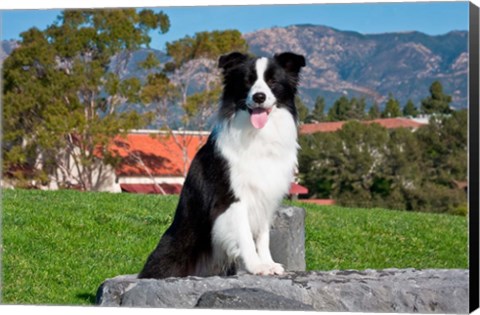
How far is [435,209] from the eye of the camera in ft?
60.1

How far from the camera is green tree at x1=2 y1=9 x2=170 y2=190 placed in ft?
57.5

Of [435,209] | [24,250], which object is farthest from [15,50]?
[24,250]

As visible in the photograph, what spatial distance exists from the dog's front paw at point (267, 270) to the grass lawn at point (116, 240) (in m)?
1.63

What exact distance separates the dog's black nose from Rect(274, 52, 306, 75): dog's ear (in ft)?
0.67

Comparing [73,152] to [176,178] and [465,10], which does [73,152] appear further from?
[465,10]

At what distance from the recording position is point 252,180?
426cm

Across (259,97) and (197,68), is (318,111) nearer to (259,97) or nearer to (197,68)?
(197,68)

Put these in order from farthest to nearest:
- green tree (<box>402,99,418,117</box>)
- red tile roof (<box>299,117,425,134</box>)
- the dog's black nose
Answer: red tile roof (<box>299,117,425,134</box>), green tree (<box>402,99,418,117</box>), the dog's black nose

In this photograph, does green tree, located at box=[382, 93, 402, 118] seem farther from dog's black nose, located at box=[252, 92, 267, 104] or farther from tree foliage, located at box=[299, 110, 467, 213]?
dog's black nose, located at box=[252, 92, 267, 104]

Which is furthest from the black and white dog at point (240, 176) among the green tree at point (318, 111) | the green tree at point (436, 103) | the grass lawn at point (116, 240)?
the green tree at point (318, 111)

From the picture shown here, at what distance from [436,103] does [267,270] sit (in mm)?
10852

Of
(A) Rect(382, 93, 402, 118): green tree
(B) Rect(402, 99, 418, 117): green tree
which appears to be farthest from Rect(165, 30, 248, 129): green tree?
(B) Rect(402, 99, 418, 117): green tree

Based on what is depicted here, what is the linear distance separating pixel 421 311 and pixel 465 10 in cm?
170

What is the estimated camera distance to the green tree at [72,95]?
690 inches
